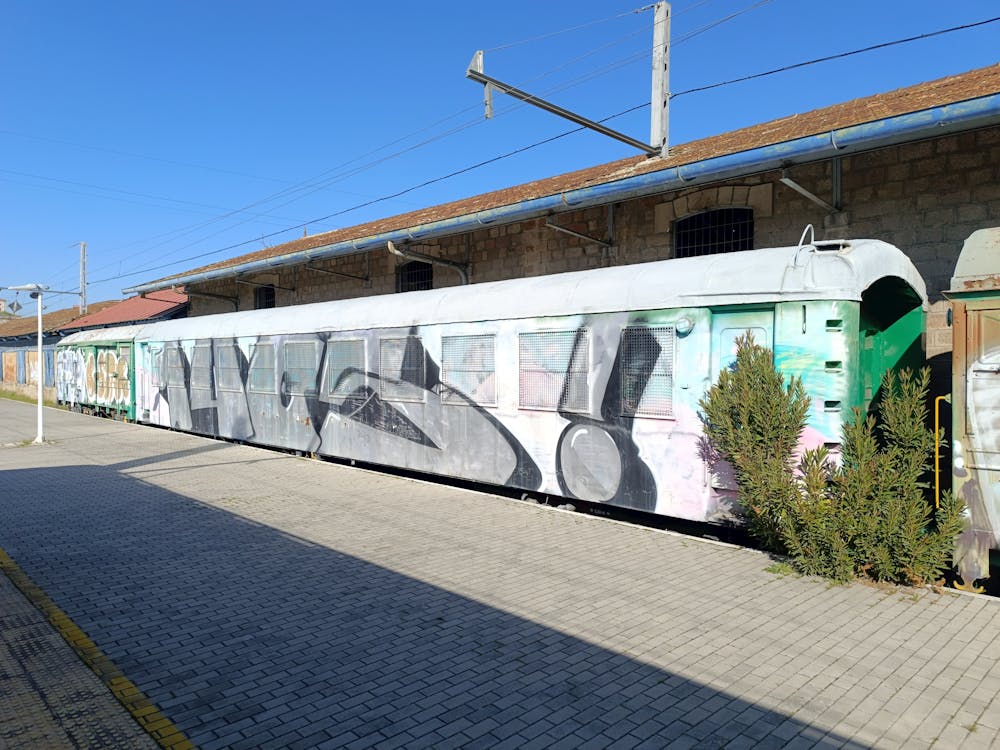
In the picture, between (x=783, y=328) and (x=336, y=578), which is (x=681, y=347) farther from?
(x=336, y=578)

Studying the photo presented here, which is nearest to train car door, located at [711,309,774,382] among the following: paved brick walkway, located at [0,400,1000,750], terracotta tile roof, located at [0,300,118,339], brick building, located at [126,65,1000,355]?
paved brick walkway, located at [0,400,1000,750]

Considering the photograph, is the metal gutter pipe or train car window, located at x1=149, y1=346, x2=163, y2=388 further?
train car window, located at x1=149, y1=346, x2=163, y2=388

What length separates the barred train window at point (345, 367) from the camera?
12.1 m

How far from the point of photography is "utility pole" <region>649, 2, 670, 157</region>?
1353 cm

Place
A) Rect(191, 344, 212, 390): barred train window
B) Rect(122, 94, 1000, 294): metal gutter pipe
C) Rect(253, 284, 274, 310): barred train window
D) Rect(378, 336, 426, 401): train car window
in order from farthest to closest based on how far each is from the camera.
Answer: Rect(253, 284, 274, 310): barred train window
Rect(191, 344, 212, 390): barred train window
Rect(378, 336, 426, 401): train car window
Rect(122, 94, 1000, 294): metal gutter pipe

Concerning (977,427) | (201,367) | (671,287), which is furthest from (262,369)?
(977,427)

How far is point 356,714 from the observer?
3902mm

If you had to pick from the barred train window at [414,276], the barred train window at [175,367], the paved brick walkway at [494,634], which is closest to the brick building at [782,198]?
the barred train window at [414,276]

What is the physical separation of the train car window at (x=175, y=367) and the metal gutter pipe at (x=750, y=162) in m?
7.17

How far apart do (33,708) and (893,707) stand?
4832 millimetres

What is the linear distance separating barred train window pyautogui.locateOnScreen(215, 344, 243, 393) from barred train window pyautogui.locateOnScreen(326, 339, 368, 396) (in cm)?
390

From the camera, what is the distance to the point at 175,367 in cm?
1875

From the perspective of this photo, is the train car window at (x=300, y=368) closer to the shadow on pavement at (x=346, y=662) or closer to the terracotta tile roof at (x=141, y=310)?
the shadow on pavement at (x=346, y=662)

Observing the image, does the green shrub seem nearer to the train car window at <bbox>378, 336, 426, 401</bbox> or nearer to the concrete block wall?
the concrete block wall
